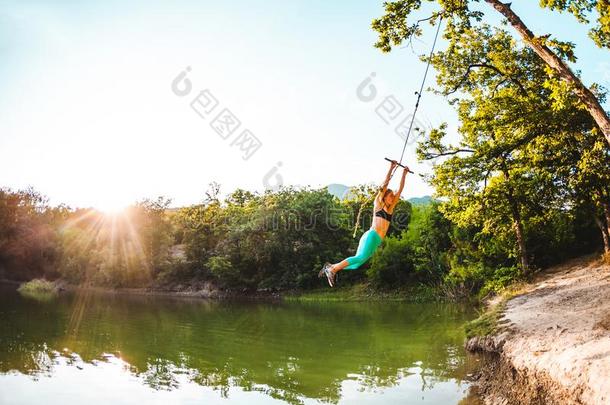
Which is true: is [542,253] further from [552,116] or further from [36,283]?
[36,283]

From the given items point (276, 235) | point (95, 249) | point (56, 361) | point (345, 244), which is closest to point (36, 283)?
point (95, 249)

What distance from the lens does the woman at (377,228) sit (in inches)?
299

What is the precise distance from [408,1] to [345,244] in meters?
28.6

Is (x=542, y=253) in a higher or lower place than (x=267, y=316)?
higher

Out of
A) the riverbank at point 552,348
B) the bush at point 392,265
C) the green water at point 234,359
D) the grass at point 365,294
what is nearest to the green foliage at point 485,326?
the riverbank at point 552,348

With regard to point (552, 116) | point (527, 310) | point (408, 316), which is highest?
point (552, 116)

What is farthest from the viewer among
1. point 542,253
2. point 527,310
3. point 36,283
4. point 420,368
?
point 36,283

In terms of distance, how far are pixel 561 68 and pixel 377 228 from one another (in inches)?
180

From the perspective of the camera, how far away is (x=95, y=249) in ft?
147

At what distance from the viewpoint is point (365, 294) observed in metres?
33.3

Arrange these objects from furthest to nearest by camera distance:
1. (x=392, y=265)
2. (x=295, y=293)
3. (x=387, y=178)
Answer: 1. (x=295, y=293)
2. (x=392, y=265)
3. (x=387, y=178)

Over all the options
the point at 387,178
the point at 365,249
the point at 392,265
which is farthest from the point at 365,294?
the point at 365,249

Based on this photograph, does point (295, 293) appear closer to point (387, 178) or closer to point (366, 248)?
point (387, 178)

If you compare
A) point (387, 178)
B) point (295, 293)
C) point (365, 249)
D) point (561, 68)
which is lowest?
point (295, 293)
